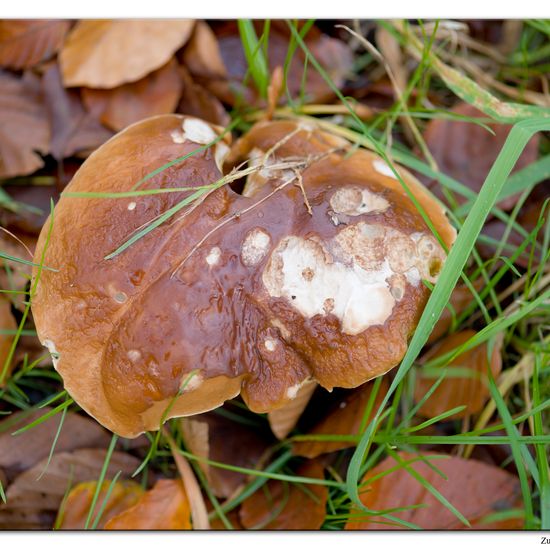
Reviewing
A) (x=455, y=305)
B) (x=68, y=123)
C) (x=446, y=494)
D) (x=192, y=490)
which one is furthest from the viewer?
(x=68, y=123)

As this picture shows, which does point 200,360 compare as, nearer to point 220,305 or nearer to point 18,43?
point 220,305

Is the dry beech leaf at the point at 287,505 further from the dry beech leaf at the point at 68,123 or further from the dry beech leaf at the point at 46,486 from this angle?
the dry beech leaf at the point at 68,123

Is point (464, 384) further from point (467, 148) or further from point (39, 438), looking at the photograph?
point (39, 438)

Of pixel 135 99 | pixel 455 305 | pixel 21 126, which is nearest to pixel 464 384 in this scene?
pixel 455 305

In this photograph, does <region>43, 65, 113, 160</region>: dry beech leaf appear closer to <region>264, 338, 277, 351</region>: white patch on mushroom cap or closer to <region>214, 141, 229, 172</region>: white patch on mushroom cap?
<region>214, 141, 229, 172</region>: white patch on mushroom cap

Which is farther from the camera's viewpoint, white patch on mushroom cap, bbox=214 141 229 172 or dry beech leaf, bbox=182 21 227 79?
dry beech leaf, bbox=182 21 227 79

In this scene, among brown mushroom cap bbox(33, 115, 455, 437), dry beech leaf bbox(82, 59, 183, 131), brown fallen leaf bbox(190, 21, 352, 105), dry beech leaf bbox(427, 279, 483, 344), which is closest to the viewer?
brown mushroom cap bbox(33, 115, 455, 437)

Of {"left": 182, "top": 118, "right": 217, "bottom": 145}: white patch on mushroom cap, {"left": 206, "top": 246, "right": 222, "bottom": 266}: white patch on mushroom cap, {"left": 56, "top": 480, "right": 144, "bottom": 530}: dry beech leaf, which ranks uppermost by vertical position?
{"left": 182, "top": 118, "right": 217, "bottom": 145}: white patch on mushroom cap

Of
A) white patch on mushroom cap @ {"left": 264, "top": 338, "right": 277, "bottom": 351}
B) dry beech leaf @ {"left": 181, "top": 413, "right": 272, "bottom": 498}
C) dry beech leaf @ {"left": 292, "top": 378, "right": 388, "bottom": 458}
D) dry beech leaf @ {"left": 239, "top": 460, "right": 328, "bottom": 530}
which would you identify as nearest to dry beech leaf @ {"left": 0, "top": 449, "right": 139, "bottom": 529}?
dry beech leaf @ {"left": 181, "top": 413, "right": 272, "bottom": 498}
